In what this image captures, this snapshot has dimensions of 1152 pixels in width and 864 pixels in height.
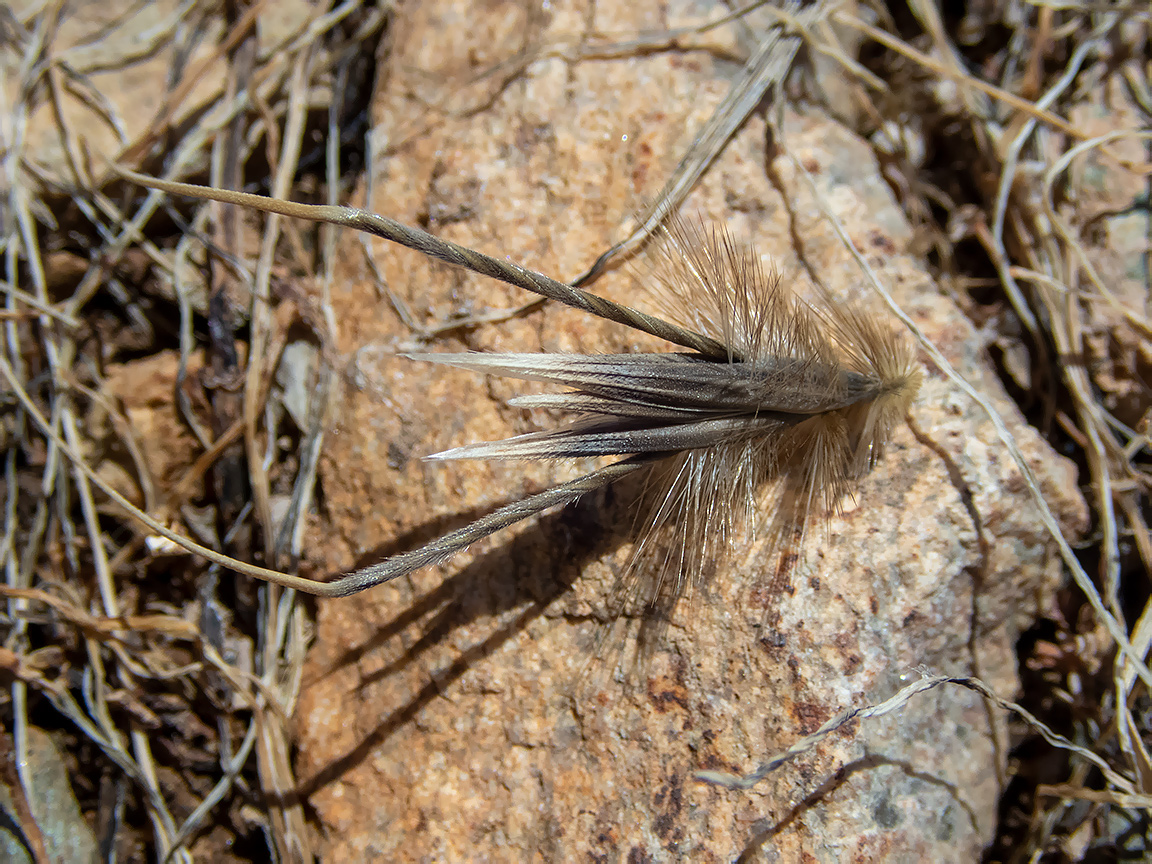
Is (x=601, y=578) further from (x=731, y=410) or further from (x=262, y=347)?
(x=262, y=347)

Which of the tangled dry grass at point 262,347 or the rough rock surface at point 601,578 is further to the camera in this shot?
the tangled dry grass at point 262,347

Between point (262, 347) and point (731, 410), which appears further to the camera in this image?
point (262, 347)

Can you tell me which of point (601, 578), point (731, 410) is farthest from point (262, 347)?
point (731, 410)

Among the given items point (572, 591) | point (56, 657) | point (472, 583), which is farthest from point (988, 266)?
point (56, 657)

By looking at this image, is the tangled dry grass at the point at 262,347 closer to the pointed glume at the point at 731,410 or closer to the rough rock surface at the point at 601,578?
the rough rock surface at the point at 601,578

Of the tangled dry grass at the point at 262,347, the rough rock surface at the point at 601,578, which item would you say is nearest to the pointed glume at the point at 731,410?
the rough rock surface at the point at 601,578

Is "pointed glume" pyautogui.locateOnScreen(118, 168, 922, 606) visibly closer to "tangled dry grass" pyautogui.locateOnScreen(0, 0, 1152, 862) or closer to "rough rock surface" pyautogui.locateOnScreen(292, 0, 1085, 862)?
"rough rock surface" pyautogui.locateOnScreen(292, 0, 1085, 862)

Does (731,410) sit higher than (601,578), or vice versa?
(731,410)
